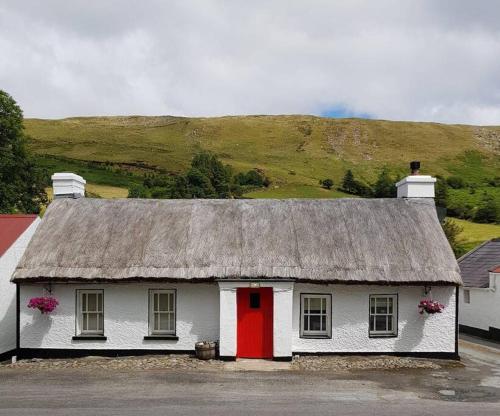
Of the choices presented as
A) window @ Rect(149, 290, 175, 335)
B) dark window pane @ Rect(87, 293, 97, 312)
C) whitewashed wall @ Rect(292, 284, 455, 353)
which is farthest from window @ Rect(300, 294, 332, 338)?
dark window pane @ Rect(87, 293, 97, 312)

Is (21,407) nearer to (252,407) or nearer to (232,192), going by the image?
(252,407)

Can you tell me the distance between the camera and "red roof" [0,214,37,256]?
17.0 meters

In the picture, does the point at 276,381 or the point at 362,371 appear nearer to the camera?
the point at 276,381

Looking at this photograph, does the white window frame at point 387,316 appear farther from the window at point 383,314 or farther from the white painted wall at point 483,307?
the white painted wall at point 483,307

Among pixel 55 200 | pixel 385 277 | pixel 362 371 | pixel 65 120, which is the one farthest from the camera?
pixel 65 120

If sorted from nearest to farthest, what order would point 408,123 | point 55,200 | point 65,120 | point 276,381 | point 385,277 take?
1. point 276,381
2. point 385,277
3. point 55,200
4. point 408,123
5. point 65,120

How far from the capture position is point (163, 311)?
1631 centimetres

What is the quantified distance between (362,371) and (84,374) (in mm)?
7603

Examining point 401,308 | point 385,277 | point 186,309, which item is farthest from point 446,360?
point 186,309

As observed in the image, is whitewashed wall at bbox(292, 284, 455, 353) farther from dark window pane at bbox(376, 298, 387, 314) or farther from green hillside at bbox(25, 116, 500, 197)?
green hillside at bbox(25, 116, 500, 197)

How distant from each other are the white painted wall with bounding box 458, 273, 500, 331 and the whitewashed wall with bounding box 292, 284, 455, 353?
234 inches

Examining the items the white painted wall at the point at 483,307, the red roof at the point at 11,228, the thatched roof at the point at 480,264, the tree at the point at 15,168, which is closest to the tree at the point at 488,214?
the thatched roof at the point at 480,264

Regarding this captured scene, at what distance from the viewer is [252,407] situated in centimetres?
1100

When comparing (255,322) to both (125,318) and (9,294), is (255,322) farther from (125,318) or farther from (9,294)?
(9,294)
